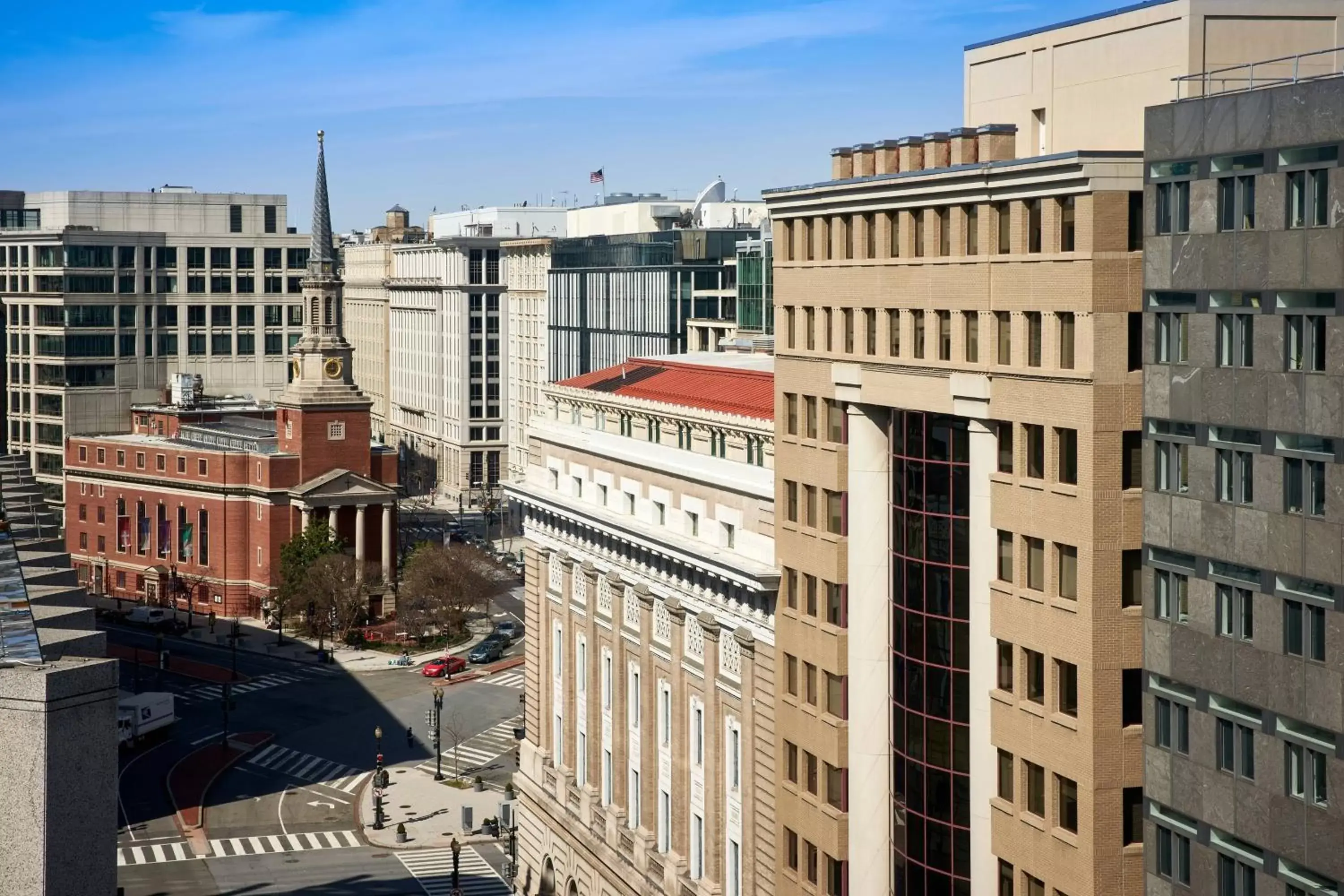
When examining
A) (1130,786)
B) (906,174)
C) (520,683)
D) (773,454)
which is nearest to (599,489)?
(773,454)

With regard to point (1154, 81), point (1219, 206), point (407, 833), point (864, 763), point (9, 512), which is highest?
point (1154, 81)

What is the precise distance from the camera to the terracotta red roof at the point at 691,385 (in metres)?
75.6

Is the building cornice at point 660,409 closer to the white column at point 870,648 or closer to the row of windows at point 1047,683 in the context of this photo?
the white column at point 870,648

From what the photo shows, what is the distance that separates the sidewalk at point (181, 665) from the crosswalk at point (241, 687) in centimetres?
101

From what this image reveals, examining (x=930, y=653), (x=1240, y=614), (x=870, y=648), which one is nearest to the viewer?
(x=1240, y=614)

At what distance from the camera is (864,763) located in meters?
63.0

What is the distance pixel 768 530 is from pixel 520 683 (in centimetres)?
7215

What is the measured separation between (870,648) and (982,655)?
6.81 metres

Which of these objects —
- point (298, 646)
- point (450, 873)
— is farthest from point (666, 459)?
point (298, 646)

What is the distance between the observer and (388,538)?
6511 inches

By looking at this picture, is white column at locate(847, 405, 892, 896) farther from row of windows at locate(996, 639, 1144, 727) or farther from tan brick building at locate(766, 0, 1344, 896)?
row of windows at locate(996, 639, 1144, 727)

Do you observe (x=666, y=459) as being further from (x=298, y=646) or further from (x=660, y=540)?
(x=298, y=646)

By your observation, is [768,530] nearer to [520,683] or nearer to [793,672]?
[793,672]

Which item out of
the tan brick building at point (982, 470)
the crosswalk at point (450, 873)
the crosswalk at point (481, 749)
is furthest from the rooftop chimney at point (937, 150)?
the crosswalk at point (481, 749)
